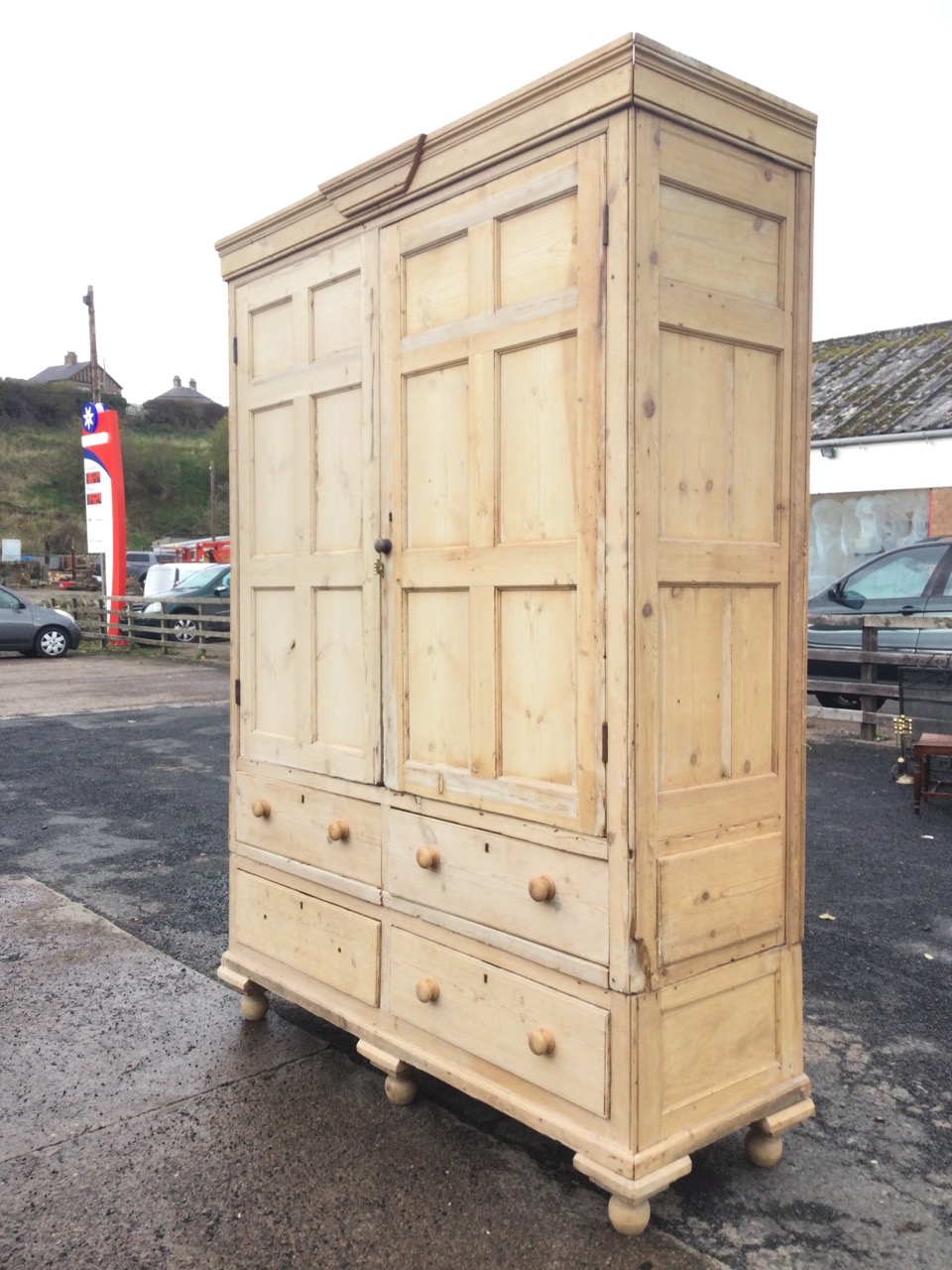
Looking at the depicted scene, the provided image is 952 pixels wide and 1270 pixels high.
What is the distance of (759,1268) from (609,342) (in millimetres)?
2150

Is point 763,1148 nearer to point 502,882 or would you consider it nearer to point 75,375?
point 502,882

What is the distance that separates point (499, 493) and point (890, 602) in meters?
8.54

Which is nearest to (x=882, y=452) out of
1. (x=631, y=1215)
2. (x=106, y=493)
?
(x=106, y=493)

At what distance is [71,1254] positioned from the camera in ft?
8.43

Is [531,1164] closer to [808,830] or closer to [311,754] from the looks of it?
[311,754]

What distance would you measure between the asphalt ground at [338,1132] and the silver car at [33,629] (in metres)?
13.5

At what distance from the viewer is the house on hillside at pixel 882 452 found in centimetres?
1503

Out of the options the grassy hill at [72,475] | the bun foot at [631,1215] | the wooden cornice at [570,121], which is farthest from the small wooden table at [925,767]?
the grassy hill at [72,475]

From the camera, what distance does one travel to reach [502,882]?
295cm

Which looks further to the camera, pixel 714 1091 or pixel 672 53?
pixel 714 1091

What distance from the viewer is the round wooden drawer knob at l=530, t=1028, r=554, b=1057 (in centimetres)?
276

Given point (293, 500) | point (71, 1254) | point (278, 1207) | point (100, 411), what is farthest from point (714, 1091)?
point (100, 411)

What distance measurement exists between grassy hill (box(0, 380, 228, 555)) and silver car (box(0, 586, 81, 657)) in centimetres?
3635

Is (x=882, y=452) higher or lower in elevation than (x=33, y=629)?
higher
